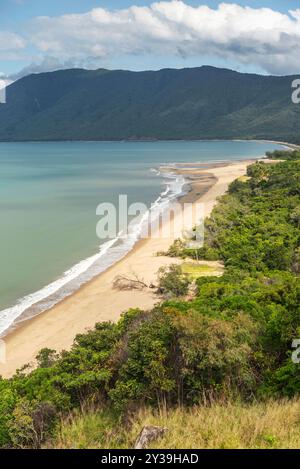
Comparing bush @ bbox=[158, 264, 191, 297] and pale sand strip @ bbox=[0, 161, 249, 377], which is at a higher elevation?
bush @ bbox=[158, 264, 191, 297]

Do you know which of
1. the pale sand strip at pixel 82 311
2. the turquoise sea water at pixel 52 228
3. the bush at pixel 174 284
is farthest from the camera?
the turquoise sea water at pixel 52 228

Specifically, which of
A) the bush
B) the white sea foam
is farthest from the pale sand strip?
the bush

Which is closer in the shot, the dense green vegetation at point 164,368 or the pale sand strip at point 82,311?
the dense green vegetation at point 164,368

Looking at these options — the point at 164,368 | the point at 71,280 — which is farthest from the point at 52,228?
the point at 164,368

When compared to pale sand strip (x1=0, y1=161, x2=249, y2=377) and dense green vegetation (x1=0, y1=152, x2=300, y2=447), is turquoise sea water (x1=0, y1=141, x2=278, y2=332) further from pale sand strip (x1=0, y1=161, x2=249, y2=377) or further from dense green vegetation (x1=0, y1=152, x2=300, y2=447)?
dense green vegetation (x1=0, y1=152, x2=300, y2=447)

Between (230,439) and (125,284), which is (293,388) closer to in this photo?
(230,439)

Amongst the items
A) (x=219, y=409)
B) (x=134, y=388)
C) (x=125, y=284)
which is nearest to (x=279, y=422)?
(x=219, y=409)

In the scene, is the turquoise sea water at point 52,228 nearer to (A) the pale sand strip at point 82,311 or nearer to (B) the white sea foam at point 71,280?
(B) the white sea foam at point 71,280

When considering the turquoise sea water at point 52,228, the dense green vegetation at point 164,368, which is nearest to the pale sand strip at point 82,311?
the turquoise sea water at point 52,228
